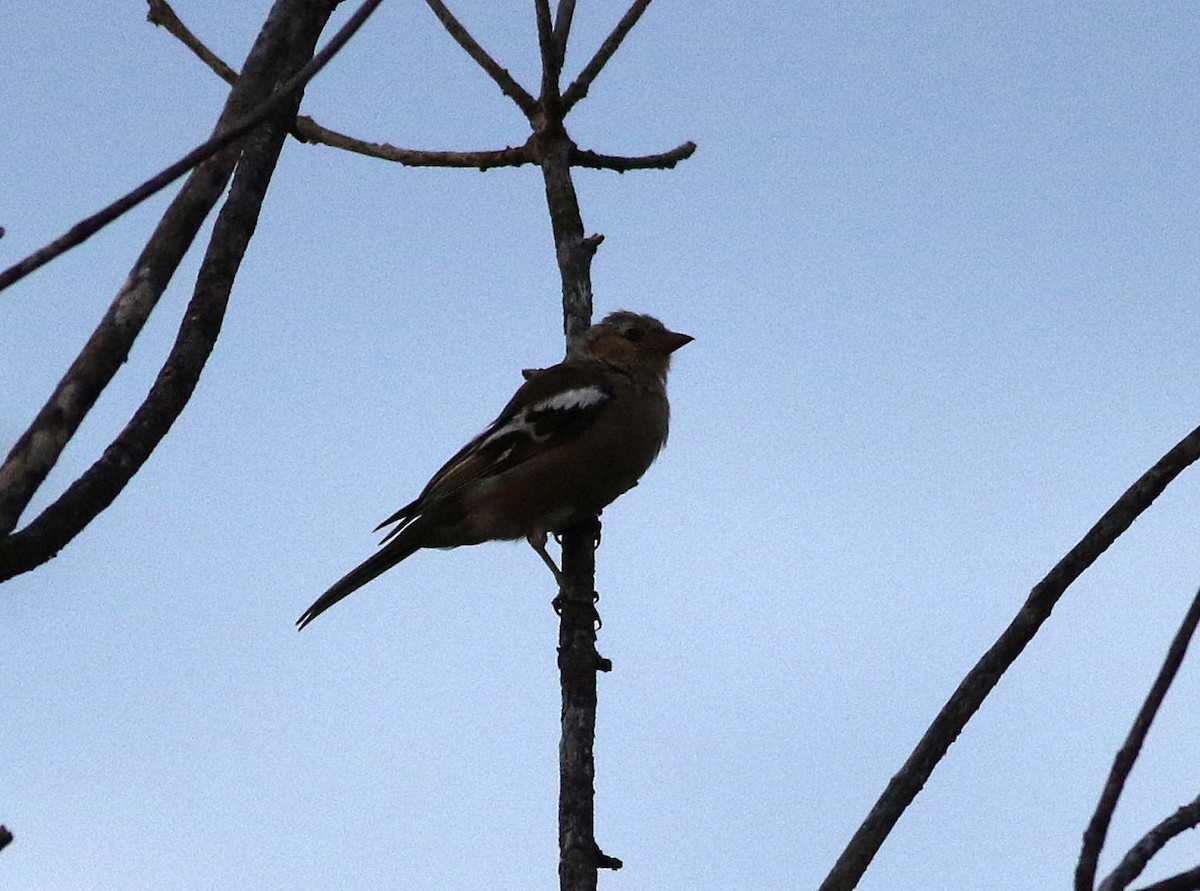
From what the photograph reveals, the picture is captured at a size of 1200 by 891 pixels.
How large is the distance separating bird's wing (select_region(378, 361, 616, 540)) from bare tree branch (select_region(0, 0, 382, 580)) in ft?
13.3

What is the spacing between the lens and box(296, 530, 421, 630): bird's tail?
7.54 m

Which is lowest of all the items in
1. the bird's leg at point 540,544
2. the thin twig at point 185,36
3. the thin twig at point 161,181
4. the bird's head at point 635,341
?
the thin twig at point 161,181

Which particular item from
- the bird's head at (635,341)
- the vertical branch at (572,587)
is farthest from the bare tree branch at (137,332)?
the bird's head at (635,341)

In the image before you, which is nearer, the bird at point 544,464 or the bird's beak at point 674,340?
the bird at point 544,464

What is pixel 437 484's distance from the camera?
7891 millimetres

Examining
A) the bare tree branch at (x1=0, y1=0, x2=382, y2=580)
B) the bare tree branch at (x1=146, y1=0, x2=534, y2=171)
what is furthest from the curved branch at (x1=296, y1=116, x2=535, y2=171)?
the bare tree branch at (x1=0, y1=0, x2=382, y2=580)

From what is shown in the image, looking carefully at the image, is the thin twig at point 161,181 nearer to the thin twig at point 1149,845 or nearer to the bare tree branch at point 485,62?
the thin twig at point 1149,845

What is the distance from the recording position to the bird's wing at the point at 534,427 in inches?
306

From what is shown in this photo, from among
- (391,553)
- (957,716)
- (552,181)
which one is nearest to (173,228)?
(957,716)

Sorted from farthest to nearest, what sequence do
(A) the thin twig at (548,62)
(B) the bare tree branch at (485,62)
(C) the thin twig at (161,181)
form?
(B) the bare tree branch at (485,62), (A) the thin twig at (548,62), (C) the thin twig at (161,181)

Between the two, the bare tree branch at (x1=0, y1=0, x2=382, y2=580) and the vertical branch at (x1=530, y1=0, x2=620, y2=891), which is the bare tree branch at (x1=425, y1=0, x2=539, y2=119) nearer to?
the vertical branch at (x1=530, y1=0, x2=620, y2=891)

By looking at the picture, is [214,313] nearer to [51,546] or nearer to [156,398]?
[156,398]

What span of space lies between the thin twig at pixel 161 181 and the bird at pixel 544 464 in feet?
14.9

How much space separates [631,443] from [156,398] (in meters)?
4.63
